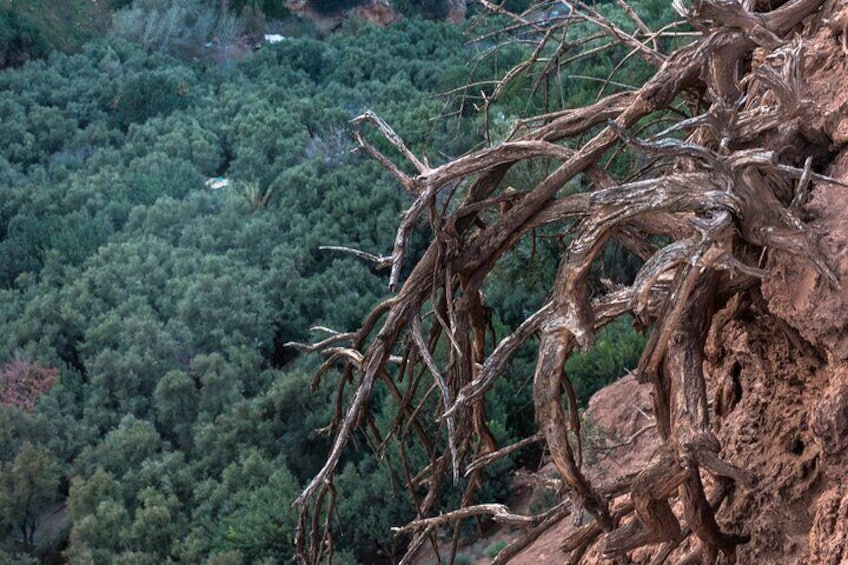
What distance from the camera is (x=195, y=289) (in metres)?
10.3

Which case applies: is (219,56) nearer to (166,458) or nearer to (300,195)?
(300,195)

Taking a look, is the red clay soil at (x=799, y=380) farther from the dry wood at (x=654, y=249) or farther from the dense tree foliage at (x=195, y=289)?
the dense tree foliage at (x=195, y=289)

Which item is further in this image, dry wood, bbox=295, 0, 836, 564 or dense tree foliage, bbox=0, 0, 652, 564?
dense tree foliage, bbox=0, 0, 652, 564

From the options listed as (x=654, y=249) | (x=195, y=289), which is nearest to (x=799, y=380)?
(x=654, y=249)

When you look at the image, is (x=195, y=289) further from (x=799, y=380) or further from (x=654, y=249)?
(x=799, y=380)

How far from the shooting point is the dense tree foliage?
7477 mm

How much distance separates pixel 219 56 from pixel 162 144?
6.68m

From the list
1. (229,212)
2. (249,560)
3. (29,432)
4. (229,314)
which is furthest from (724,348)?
(229,212)

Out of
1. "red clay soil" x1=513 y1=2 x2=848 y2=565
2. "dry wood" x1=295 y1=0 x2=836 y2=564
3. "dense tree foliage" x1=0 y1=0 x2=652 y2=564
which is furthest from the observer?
"dense tree foliage" x1=0 y1=0 x2=652 y2=564

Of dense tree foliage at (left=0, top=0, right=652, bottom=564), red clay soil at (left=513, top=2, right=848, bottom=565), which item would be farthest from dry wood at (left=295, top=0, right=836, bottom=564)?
dense tree foliage at (left=0, top=0, right=652, bottom=564)

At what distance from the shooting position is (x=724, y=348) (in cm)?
305

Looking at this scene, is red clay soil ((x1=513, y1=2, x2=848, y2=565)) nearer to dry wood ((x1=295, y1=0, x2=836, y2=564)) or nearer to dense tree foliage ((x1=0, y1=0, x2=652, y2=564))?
dry wood ((x1=295, y1=0, x2=836, y2=564))

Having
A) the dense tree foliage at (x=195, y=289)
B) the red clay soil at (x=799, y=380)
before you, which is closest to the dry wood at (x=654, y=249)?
the red clay soil at (x=799, y=380)

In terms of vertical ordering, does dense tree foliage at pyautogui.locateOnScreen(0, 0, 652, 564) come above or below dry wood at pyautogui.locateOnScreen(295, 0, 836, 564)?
below
